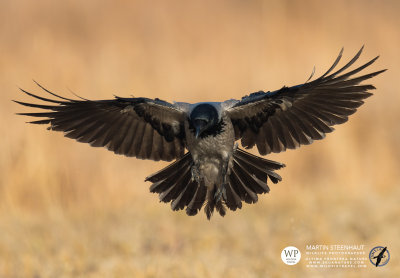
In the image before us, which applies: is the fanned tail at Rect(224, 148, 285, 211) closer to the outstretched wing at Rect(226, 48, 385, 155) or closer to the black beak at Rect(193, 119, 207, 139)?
the outstretched wing at Rect(226, 48, 385, 155)

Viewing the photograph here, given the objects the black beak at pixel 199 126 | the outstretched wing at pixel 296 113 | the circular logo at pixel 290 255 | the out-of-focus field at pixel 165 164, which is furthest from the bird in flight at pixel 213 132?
the circular logo at pixel 290 255

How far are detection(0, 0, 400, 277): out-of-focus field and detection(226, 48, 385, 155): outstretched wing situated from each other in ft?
4.68

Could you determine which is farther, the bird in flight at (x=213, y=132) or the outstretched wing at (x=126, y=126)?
the outstretched wing at (x=126, y=126)

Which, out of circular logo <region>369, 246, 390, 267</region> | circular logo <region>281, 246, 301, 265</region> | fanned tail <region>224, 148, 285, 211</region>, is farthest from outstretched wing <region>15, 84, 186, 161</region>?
circular logo <region>369, 246, 390, 267</region>

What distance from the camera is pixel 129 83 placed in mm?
8500

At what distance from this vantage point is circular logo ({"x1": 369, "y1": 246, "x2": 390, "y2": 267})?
6492mm

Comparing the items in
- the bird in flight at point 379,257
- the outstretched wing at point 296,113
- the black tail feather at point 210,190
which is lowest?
the bird in flight at point 379,257

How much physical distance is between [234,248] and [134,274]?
1.26 meters

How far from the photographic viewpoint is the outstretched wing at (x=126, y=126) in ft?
17.0

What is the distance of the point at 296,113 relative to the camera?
518 cm

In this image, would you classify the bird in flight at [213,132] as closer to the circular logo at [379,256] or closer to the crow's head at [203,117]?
the crow's head at [203,117]

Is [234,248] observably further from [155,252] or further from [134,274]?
[134,274]

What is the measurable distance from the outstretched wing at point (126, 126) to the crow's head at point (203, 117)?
13.2 inches

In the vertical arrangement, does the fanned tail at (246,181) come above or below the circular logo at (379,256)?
above
